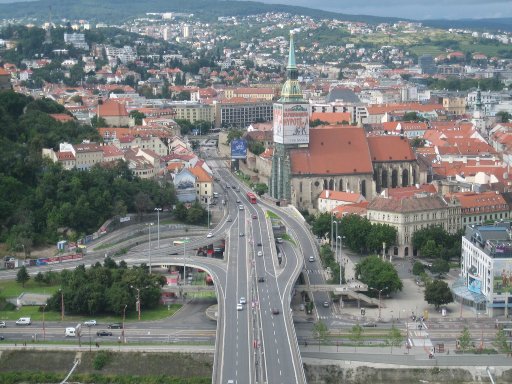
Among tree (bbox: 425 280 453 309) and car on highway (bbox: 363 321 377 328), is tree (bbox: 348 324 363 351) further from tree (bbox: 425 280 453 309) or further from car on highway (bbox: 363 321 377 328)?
tree (bbox: 425 280 453 309)

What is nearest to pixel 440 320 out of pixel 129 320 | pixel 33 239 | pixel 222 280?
pixel 222 280

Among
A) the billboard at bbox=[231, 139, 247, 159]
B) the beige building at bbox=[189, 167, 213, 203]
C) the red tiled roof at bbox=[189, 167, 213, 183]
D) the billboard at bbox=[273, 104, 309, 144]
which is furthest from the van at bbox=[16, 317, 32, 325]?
the billboard at bbox=[231, 139, 247, 159]

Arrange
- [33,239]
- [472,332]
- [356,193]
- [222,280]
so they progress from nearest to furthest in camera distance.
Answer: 1. [472,332]
2. [222,280]
3. [33,239]
4. [356,193]

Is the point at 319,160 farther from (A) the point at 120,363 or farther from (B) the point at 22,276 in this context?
(A) the point at 120,363

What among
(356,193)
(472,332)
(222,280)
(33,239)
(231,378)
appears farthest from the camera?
(356,193)

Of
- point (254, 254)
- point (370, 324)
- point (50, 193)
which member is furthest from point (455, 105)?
point (370, 324)

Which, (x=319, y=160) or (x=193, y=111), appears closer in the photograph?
(x=319, y=160)

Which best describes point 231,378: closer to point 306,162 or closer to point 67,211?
point 67,211
